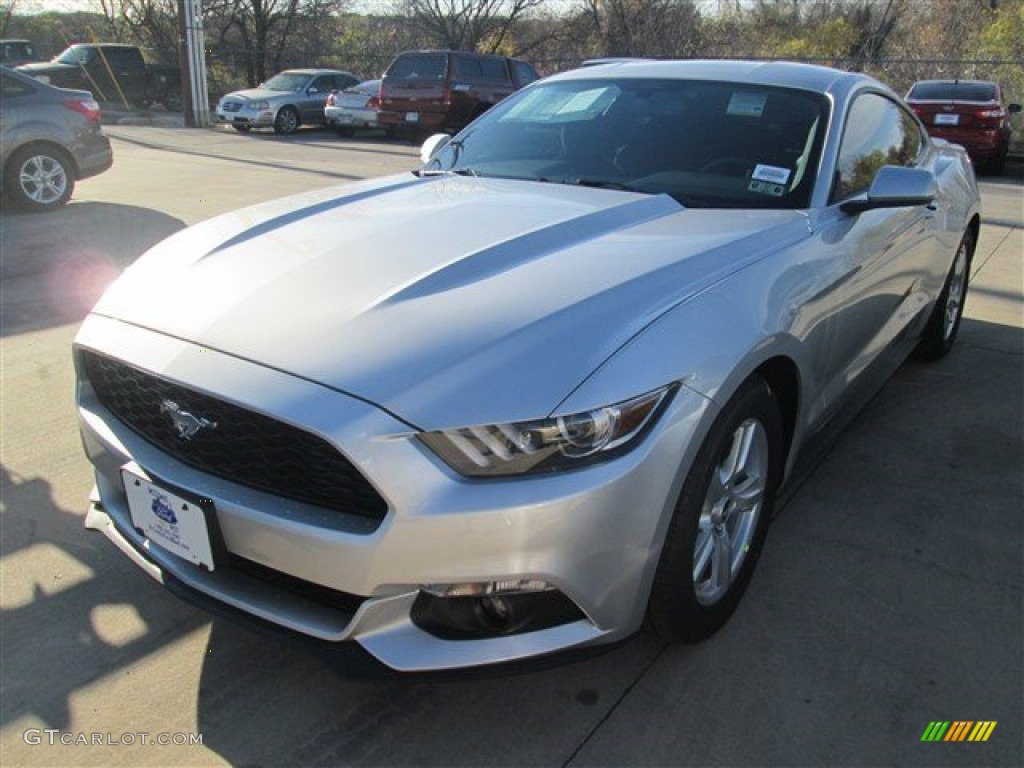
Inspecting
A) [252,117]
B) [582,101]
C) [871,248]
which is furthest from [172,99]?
[871,248]

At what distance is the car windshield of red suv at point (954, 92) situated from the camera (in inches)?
570

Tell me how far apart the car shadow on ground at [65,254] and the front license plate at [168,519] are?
3.58 m

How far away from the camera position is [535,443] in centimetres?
195

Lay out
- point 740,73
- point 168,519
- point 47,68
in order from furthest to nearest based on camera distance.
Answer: point 47,68 < point 740,73 < point 168,519

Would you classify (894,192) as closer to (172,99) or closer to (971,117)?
(971,117)

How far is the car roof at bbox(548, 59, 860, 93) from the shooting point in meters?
3.57

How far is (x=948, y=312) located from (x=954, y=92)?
38.5ft

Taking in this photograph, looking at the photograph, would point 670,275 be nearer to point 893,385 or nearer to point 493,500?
point 493,500

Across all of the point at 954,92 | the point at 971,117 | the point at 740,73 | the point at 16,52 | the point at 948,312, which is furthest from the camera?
the point at 16,52

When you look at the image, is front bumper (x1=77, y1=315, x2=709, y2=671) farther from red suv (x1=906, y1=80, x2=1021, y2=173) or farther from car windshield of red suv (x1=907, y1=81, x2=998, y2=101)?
car windshield of red suv (x1=907, y1=81, x2=998, y2=101)

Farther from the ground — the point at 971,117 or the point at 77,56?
the point at 77,56

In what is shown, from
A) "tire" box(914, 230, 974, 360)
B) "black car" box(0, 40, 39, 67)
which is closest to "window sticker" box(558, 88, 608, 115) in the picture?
"tire" box(914, 230, 974, 360)

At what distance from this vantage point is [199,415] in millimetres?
2145

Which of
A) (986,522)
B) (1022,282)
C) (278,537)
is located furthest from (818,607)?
(1022,282)
